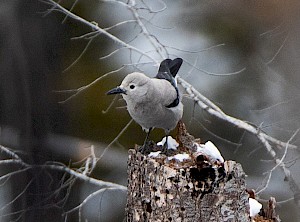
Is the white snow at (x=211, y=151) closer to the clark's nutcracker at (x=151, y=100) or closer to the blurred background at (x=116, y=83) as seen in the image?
the clark's nutcracker at (x=151, y=100)

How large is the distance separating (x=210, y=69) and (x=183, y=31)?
135mm

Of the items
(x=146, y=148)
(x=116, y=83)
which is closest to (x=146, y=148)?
(x=146, y=148)

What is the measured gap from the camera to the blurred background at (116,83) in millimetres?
1608

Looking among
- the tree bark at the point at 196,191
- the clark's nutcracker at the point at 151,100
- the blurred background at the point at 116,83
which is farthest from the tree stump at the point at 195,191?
the blurred background at the point at 116,83

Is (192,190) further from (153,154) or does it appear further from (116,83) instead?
(116,83)

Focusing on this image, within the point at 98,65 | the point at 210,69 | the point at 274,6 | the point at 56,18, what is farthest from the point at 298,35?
the point at 56,18

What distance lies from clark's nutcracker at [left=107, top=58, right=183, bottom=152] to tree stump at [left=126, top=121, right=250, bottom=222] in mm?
124

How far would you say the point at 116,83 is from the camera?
159cm

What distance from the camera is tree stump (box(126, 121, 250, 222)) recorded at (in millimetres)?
830

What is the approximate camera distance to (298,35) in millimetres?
1660

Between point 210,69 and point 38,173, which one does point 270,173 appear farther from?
point 38,173

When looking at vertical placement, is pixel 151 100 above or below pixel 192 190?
above

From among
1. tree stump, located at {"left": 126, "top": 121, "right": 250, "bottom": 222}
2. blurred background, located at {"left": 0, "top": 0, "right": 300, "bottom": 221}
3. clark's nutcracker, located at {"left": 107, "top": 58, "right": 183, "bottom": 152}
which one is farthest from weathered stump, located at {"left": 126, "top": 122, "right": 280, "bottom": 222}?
blurred background, located at {"left": 0, "top": 0, "right": 300, "bottom": 221}

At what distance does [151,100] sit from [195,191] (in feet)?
0.66
